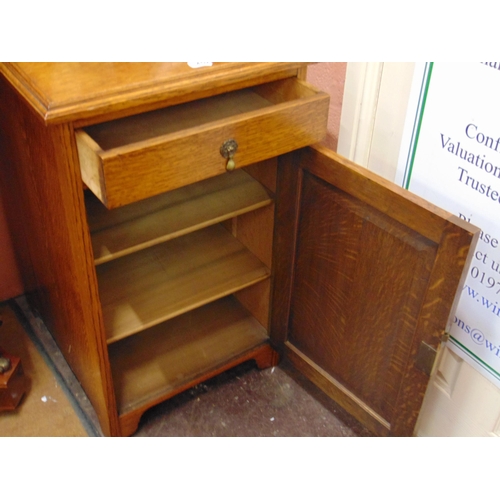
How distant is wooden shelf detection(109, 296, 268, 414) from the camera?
1276 millimetres

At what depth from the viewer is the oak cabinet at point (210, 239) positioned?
2.88 ft

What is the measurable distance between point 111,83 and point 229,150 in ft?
0.62

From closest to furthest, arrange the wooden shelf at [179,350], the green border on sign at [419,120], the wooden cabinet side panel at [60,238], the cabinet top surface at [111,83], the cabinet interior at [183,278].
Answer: the cabinet top surface at [111,83] → the wooden cabinet side panel at [60,238] → the green border on sign at [419,120] → the cabinet interior at [183,278] → the wooden shelf at [179,350]

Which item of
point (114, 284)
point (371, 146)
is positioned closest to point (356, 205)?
point (371, 146)

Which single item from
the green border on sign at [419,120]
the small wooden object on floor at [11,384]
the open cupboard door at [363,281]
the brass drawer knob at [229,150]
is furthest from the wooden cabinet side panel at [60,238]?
the green border on sign at [419,120]

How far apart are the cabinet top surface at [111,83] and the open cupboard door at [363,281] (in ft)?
0.71

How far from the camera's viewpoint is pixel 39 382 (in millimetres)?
1380

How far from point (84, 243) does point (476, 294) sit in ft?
2.19

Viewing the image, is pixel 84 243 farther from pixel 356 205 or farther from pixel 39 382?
pixel 39 382

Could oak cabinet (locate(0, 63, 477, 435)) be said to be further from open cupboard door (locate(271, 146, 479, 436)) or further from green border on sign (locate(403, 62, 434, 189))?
green border on sign (locate(403, 62, 434, 189))

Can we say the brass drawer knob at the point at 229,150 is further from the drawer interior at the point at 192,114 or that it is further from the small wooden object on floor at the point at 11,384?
the small wooden object on floor at the point at 11,384

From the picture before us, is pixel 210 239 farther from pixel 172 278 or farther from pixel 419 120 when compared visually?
pixel 419 120

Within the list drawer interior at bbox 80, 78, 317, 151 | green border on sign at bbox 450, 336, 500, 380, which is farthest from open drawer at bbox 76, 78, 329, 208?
green border on sign at bbox 450, 336, 500, 380

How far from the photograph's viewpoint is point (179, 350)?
53.4 inches
